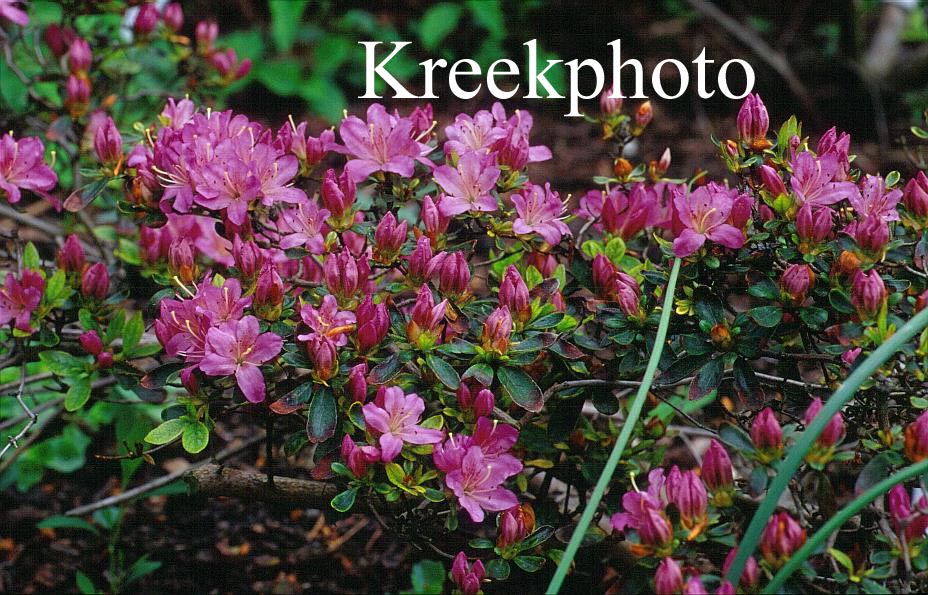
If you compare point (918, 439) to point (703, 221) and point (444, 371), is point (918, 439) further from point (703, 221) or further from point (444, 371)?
point (444, 371)

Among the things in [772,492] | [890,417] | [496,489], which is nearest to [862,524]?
[890,417]

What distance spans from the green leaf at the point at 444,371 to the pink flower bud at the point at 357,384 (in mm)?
96

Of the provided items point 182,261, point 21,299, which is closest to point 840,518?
point 182,261

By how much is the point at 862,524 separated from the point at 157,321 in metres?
1.10

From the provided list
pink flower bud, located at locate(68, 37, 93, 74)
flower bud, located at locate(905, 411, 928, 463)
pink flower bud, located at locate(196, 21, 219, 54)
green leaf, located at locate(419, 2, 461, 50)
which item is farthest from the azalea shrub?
green leaf, located at locate(419, 2, 461, 50)

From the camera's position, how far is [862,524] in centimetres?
140

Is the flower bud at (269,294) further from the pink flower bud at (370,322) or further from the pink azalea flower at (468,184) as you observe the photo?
the pink azalea flower at (468,184)

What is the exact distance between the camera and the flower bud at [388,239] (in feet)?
4.76

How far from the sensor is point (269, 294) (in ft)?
4.65

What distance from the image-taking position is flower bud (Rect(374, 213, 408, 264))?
145 centimetres

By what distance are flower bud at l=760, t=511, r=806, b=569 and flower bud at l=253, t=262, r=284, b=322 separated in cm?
75

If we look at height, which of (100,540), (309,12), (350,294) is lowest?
(100,540)

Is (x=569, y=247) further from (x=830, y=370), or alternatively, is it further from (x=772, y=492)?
(x=772, y=492)

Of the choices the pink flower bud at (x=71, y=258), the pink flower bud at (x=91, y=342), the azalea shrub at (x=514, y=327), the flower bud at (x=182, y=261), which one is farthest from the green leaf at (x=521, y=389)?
the pink flower bud at (x=71, y=258)
